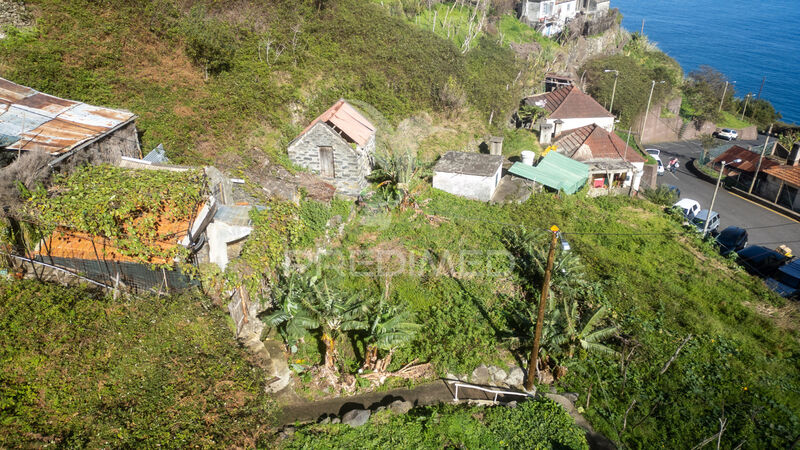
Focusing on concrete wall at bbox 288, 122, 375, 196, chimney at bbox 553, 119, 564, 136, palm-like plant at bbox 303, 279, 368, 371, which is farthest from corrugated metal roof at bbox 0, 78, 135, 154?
chimney at bbox 553, 119, 564, 136

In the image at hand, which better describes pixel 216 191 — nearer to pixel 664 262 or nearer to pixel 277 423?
pixel 277 423

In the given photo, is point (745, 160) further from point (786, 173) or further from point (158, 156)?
point (158, 156)

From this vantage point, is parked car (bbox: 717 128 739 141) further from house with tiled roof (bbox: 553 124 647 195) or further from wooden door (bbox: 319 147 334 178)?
wooden door (bbox: 319 147 334 178)

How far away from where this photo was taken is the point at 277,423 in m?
12.6

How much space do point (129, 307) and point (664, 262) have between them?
961 inches

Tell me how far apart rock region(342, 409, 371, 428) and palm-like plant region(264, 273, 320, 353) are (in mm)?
2948

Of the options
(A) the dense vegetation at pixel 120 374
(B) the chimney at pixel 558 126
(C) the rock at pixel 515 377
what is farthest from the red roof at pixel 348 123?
(B) the chimney at pixel 558 126

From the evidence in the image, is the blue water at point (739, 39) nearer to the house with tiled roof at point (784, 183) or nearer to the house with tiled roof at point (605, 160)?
the house with tiled roof at point (784, 183)

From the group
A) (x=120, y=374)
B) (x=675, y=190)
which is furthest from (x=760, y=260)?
(x=120, y=374)

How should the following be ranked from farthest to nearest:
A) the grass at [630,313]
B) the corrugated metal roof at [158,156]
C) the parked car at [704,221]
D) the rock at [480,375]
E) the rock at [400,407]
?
the parked car at [704,221]
the corrugated metal roof at [158,156]
the rock at [480,375]
the grass at [630,313]
the rock at [400,407]

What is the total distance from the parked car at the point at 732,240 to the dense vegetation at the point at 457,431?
21255 mm

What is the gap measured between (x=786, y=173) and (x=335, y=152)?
117 feet

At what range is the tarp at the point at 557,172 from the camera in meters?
29.5

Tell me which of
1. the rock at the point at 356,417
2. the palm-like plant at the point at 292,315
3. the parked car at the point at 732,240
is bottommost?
the parked car at the point at 732,240
